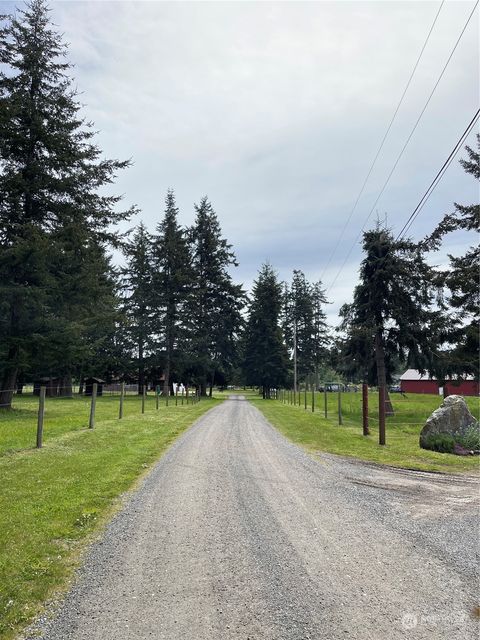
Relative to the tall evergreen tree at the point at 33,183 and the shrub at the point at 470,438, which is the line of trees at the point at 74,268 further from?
the shrub at the point at 470,438

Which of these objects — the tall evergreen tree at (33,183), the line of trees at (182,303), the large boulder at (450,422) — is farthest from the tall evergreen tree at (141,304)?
the large boulder at (450,422)

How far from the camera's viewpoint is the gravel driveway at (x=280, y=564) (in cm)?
307

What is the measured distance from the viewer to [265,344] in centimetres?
5594

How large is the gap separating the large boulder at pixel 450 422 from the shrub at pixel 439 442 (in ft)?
0.17

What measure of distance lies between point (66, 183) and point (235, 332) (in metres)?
36.5

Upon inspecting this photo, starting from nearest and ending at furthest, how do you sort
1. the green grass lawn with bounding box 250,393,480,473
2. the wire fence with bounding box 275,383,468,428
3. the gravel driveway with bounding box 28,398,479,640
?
the gravel driveway with bounding box 28,398,479,640
the green grass lawn with bounding box 250,393,480,473
the wire fence with bounding box 275,383,468,428

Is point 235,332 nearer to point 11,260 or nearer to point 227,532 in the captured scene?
point 11,260

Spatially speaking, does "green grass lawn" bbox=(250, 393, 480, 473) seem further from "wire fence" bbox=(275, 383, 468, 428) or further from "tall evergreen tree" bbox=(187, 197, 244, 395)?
"tall evergreen tree" bbox=(187, 197, 244, 395)

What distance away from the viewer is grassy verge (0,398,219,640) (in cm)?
355

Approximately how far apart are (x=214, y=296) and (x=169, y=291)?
891 cm

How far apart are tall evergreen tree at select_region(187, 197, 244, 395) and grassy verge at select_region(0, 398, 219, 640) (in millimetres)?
39746

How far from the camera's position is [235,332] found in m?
55.7

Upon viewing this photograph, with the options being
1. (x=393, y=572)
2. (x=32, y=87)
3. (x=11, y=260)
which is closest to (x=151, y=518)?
(x=393, y=572)

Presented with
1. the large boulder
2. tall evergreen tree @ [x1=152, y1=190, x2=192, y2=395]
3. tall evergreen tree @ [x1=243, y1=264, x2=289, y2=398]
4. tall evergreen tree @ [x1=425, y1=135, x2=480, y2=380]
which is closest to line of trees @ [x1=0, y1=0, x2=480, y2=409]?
tall evergreen tree @ [x1=425, y1=135, x2=480, y2=380]
